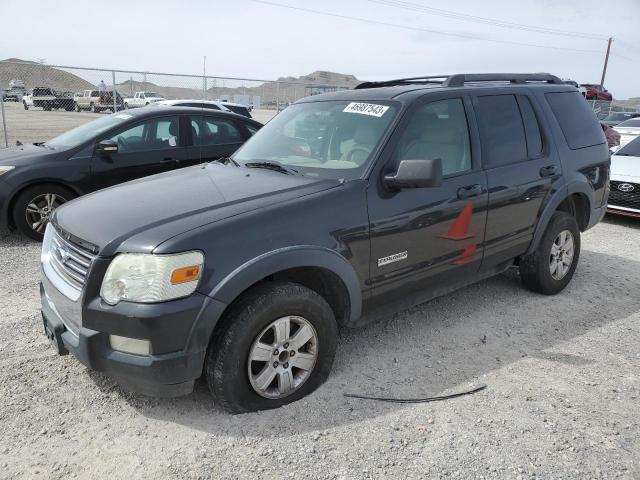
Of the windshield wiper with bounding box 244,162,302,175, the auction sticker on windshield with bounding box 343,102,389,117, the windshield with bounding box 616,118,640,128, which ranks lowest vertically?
the windshield wiper with bounding box 244,162,302,175

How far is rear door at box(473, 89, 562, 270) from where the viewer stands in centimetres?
397

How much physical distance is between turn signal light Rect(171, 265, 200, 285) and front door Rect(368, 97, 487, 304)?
114cm

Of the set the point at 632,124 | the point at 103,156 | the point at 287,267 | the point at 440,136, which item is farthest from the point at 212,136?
the point at 632,124

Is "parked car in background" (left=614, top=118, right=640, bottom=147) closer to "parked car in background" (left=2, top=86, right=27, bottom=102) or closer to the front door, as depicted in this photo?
the front door

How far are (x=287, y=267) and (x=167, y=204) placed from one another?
0.80 m

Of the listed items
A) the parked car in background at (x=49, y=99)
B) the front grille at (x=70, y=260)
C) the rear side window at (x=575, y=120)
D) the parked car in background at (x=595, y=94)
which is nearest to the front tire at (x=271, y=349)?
the front grille at (x=70, y=260)

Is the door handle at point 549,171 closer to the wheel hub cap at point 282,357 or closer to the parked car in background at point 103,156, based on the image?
the wheel hub cap at point 282,357

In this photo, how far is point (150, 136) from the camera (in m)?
6.71

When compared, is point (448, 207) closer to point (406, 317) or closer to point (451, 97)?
point (451, 97)

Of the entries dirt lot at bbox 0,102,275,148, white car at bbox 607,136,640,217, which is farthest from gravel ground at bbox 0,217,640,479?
dirt lot at bbox 0,102,275,148

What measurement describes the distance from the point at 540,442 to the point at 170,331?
1981mm

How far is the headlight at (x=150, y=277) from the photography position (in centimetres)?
249

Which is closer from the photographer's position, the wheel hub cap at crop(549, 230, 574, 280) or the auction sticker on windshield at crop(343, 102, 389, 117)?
the auction sticker on windshield at crop(343, 102, 389, 117)

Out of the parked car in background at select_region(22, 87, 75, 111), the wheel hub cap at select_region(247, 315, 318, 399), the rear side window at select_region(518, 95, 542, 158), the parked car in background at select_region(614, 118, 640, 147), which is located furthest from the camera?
the parked car in background at select_region(22, 87, 75, 111)
